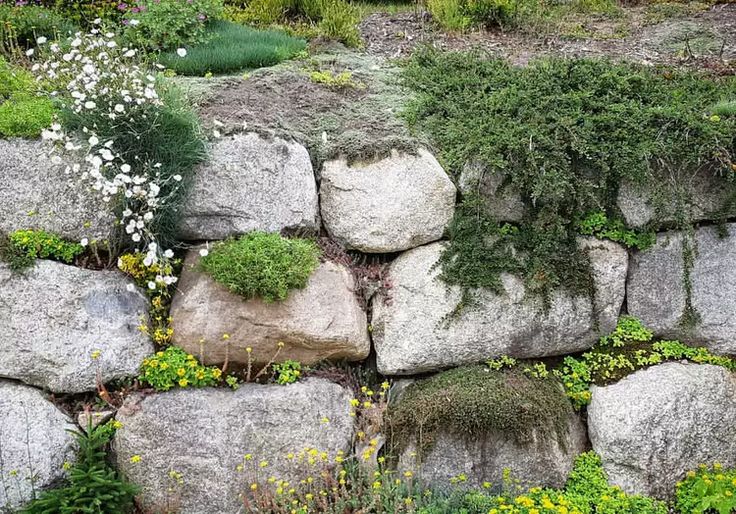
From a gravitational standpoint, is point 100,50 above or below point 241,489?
above

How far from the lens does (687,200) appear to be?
452 centimetres

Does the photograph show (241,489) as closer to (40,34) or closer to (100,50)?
(100,50)

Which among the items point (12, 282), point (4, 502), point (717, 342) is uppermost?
point (12, 282)

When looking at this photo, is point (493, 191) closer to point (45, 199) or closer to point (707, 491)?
point (707, 491)

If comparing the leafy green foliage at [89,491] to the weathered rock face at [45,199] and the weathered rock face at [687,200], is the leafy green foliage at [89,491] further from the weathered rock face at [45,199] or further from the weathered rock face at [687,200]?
the weathered rock face at [687,200]

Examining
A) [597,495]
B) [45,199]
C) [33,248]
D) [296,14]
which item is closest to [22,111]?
[45,199]

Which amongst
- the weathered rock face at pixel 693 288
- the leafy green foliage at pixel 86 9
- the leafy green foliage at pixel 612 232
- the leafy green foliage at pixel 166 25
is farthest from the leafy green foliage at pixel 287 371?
the leafy green foliage at pixel 86 9

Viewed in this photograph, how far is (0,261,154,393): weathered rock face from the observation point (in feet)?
13.5

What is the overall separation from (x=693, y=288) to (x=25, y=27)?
5.51 meters

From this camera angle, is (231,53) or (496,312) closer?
(496,312)

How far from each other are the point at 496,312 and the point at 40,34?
4.40 meters

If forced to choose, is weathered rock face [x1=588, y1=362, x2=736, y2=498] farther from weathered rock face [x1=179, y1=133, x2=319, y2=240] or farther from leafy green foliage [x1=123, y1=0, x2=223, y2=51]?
leafy green foliage [x1=123, y1=0, x2=223, y2=51]

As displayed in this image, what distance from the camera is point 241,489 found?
13.4 ft

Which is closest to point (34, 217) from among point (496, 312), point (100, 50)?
point (100, 50)
